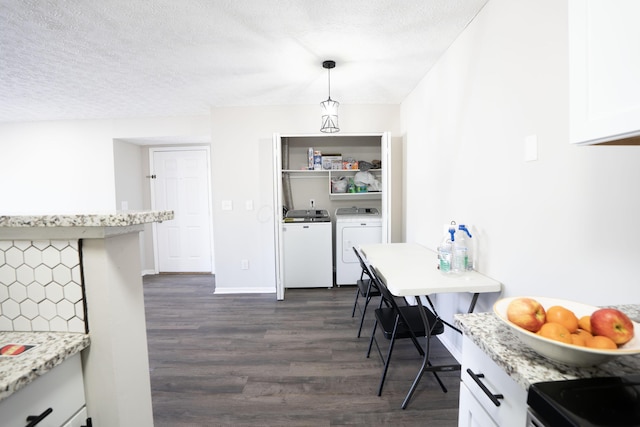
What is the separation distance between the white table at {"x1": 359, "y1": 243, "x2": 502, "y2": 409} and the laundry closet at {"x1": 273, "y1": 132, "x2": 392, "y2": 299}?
1.10 m

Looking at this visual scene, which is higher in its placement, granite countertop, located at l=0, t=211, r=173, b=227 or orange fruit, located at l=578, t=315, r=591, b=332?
granite countertop, located at l=0, t=211, r=173, b=227

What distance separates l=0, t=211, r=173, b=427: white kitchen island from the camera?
2.35ft

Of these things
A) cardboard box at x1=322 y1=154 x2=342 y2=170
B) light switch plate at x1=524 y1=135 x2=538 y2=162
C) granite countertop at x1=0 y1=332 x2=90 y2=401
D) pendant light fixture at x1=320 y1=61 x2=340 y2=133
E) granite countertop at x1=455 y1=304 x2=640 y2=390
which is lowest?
granite countertop at x1=455 y1=304 x2=640 y2=390

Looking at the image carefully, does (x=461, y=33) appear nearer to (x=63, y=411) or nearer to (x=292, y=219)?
(x=292, y=219)

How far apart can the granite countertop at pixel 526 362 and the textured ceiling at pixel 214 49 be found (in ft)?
5.75

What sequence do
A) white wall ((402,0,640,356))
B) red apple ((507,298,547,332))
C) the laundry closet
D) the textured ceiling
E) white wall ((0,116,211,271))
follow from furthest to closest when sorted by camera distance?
white wall ((0,116,211,271)) < the laundry closet < the textured ceiling < white wall ((402,0,640,356)) < red apple ((507,298,547,332))

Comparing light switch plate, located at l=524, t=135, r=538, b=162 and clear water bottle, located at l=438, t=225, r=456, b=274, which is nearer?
light switch plate, located at l=524, t=135, r=538, b=162

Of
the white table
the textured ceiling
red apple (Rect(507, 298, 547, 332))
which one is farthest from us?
the textured ceiling

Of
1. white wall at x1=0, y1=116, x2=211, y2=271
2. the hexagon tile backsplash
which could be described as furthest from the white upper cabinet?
white wall at x1=0, y1=116, x2=211, y2=271

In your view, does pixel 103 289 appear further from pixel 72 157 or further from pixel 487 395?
pixel 72 157

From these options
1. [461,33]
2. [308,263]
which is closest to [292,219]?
[308,263]

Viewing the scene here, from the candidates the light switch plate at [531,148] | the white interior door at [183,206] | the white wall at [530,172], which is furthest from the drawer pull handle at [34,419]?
the white interior door at [183,206]

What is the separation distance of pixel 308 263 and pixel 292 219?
23.1 inches

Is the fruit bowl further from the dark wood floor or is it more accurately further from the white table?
the dark wood floor
